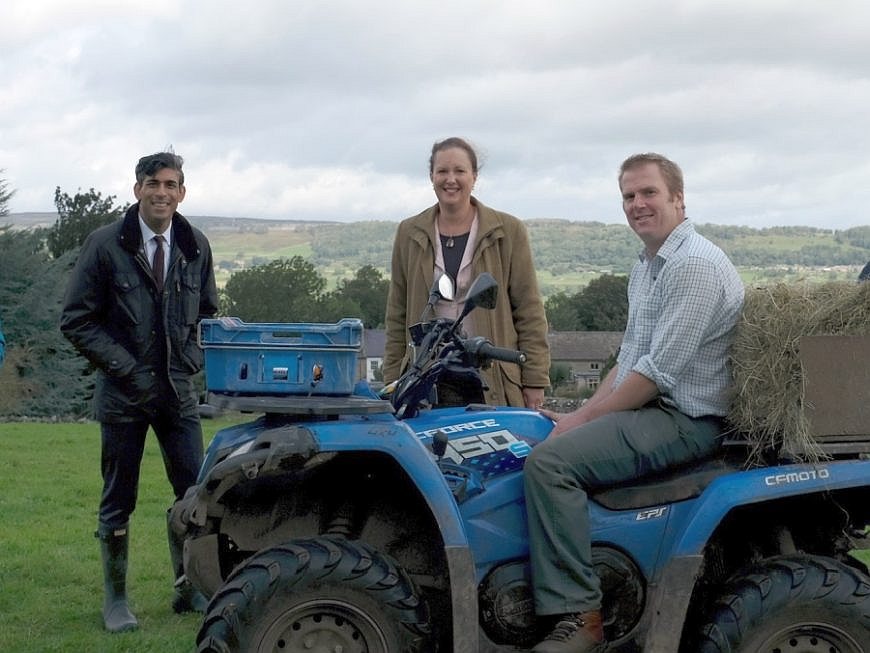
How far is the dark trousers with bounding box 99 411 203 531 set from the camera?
6.19 metres

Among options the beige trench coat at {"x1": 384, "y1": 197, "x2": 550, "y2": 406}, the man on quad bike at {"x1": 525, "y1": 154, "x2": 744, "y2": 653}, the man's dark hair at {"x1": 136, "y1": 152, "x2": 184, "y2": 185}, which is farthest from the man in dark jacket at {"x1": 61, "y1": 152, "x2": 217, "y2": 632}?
the man on quad bike at {"x1": 525, "y1": 154, "x2": 744, "y2": 653}

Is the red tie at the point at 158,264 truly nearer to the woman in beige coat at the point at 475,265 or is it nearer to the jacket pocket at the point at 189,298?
the jacket pocket at the point at 189,298

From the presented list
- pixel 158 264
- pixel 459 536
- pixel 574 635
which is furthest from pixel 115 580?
pixel 574 635

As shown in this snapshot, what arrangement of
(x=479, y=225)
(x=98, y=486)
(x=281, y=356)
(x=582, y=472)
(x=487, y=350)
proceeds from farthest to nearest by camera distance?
(x=98, y=486) < (x=479, y=225) < (x=487, y=350) < (x=281, y=356) < (x=582, y=472)

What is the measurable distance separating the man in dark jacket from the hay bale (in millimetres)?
2928

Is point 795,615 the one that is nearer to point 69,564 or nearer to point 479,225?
point 479,225

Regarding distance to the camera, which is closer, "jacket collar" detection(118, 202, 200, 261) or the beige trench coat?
"jacket collar" detection(118, 202, 200, 261)

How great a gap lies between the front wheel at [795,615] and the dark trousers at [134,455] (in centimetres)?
296

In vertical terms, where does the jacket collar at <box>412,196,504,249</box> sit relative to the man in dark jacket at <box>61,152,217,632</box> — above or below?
above

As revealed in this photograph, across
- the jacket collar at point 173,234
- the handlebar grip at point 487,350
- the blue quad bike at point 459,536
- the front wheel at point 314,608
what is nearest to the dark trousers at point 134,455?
the jacket collar at point 173,234

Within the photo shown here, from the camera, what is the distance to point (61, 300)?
4197 centimetres

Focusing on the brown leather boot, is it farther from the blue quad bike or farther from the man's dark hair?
the man's dark hair

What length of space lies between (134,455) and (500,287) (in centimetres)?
210

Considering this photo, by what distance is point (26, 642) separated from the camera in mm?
6043
